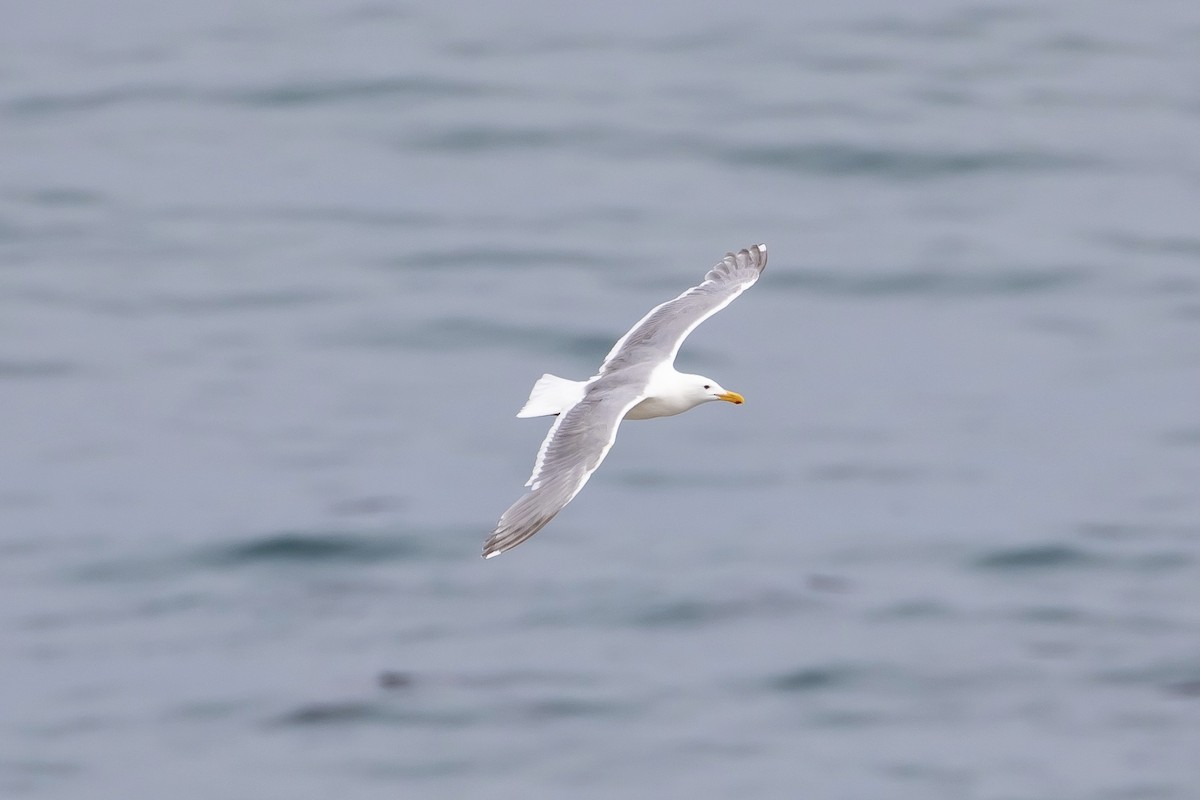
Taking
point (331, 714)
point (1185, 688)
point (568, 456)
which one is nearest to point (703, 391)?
point (568, 456)

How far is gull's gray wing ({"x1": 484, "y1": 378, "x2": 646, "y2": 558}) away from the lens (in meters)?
9.41

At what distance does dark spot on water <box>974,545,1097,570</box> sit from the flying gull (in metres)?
6.37

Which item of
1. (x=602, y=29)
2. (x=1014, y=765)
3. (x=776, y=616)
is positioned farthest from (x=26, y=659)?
(x=602, y=29)

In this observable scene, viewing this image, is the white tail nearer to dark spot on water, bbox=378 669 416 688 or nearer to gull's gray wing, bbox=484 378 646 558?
gull's gray wing, bbox=484 378 646 558

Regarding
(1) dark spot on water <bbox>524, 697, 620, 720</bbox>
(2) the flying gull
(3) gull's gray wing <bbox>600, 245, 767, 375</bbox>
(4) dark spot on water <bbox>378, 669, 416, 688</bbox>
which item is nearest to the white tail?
(2) the flying gull

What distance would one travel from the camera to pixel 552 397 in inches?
431

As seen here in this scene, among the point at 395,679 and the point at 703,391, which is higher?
the point at 703,391

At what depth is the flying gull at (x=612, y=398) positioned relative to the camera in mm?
9602

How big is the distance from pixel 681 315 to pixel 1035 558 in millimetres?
7372

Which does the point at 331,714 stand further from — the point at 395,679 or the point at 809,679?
the point at 809,679

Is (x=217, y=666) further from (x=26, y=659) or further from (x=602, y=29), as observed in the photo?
(x=602, y=29)

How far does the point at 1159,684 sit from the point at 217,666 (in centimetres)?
727

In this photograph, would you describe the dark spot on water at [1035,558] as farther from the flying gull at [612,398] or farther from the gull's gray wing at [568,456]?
the gull's gray wing at [568,456]

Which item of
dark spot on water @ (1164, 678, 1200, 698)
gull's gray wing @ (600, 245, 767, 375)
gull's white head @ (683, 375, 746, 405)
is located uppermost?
gull's gray wing @ (600, 245, 767, 375)
